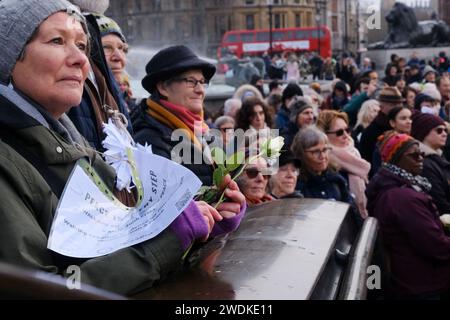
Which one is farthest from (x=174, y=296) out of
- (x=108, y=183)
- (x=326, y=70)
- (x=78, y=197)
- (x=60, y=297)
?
(x=326, y=70)

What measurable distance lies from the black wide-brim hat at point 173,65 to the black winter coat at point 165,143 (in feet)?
0.72

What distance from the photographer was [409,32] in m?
31.0

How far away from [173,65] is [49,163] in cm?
180

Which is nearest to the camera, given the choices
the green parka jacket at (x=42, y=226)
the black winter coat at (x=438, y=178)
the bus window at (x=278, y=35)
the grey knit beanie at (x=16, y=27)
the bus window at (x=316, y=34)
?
the green parka jacket at (x=42, y=226)

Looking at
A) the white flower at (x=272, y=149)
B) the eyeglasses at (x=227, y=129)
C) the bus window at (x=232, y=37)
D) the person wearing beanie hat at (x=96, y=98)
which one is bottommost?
the eyeglasses at (x=227, y=129)

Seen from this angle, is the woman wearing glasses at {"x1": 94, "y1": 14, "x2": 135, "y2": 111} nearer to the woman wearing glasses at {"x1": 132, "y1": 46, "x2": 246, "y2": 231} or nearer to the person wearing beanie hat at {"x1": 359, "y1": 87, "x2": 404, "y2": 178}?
the woman wearing glasses at {"x1": 132, "y1": 46, "x2": 246, "y2": 231}

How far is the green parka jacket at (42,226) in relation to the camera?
A: 4.61 feet

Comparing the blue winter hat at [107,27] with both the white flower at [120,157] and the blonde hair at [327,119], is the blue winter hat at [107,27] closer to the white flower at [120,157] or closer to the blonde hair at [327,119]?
the white flower at [120,157]

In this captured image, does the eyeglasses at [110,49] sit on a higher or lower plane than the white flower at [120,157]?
higher

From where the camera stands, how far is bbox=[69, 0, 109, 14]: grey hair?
3.26 metres

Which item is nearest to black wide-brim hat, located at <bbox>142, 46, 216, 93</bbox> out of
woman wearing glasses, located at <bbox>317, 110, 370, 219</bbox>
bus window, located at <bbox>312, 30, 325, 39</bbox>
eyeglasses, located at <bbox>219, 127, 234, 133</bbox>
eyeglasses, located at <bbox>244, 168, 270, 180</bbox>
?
eyeglasses, located at <bbox>244, 168, 270, 180</bbox>

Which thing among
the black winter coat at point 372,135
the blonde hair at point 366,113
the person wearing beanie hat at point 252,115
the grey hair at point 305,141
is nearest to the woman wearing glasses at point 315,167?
the grey hair at point 305,141

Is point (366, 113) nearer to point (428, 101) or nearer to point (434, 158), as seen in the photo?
point (428, 101)

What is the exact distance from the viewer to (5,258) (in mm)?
1386
